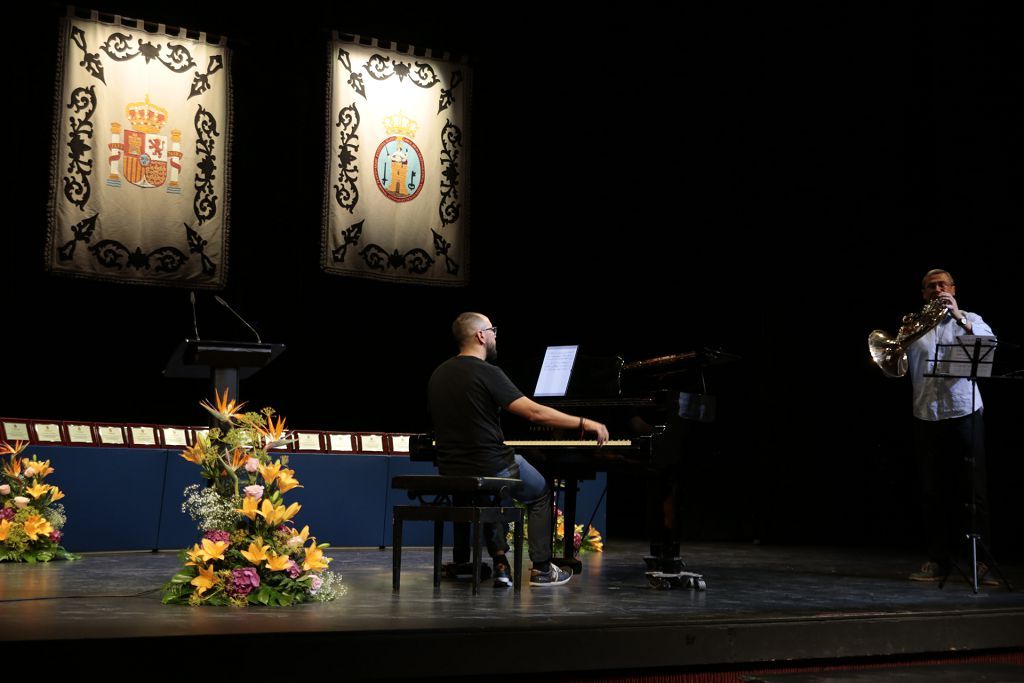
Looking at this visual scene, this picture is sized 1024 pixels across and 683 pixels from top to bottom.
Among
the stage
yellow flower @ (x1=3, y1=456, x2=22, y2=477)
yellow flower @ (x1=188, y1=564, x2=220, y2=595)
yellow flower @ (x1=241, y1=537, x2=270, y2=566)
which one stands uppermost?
yellow flower @ (x1=3, y1=456, x2=22, y2=477)

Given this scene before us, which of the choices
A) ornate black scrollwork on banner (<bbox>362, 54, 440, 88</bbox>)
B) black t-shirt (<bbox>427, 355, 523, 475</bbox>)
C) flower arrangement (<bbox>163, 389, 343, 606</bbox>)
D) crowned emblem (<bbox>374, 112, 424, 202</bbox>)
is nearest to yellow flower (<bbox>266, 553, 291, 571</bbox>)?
flower arrangement (<bbox>163, 389, 343, 606</bbox>)

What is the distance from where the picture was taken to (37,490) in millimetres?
6094

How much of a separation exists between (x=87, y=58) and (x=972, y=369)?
5789mm

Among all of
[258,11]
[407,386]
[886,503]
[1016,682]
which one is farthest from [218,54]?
[1016,682]

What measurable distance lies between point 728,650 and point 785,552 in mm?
3810

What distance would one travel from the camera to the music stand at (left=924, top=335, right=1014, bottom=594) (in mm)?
4758

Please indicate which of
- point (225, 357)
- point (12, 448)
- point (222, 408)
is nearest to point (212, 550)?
point (222, 408)

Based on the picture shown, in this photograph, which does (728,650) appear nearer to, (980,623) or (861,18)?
(980,623)

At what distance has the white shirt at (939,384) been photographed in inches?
206

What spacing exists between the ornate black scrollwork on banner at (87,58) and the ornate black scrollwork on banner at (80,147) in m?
0.11

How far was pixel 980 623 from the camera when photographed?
162 inches

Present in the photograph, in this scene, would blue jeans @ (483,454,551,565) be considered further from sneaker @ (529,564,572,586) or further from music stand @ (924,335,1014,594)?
music stand @ (924,335,1014,594)

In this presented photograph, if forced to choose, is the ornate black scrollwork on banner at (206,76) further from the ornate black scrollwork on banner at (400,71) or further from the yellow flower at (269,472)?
the yellow flower at (269,472)

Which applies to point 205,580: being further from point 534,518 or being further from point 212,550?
point 534,518
